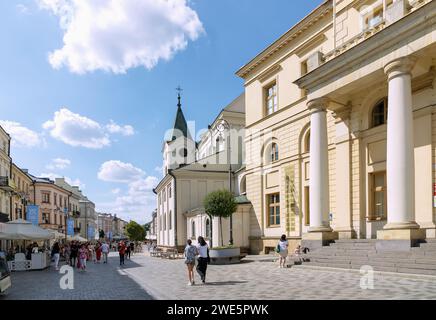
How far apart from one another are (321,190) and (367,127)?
3776 millimetres

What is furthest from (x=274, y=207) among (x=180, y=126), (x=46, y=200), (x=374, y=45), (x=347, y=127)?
(x=46, y=200)

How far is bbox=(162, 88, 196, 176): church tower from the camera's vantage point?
2131 inches

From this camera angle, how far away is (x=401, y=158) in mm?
13711

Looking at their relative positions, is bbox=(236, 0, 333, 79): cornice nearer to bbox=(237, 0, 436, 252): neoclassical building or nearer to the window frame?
bbox=(237, 0, 436, 252): neoclassical building

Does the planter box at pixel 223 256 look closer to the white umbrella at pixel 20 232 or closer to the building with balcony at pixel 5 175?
the white umbrella at pixel 20 232

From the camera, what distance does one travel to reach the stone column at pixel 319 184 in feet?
58.1

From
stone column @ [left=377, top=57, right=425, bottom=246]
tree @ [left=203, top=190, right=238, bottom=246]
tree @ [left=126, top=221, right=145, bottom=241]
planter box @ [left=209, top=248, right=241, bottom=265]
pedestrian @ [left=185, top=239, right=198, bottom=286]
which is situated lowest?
tree @ [left=126, top=221, right=145, bottom=241]

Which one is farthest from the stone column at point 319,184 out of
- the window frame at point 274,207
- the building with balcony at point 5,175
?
the building with balcony at point 5,175

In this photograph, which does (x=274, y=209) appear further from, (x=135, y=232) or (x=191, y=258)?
(x=135, y=232)

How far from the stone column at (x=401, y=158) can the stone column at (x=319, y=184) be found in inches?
149

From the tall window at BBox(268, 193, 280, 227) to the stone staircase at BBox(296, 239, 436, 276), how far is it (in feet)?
24.5

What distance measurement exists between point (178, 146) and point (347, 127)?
3779 cm

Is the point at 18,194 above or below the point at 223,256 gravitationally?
above

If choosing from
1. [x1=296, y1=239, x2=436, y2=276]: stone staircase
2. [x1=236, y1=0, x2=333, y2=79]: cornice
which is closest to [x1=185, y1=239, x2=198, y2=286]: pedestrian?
[x1=296, y1=239, x2=436, y2=276]: stone staircase
